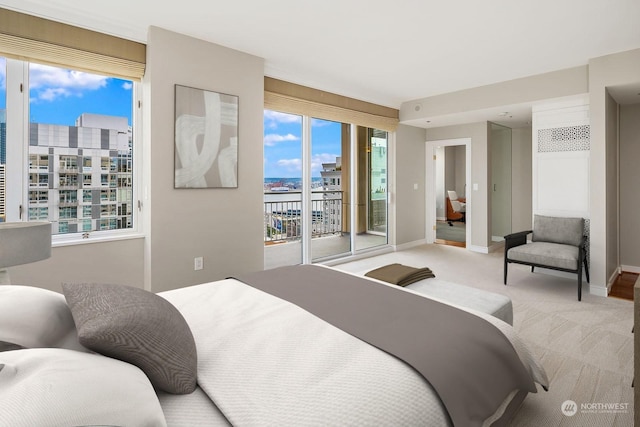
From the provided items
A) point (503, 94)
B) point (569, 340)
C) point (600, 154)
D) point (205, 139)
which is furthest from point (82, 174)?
point (600, 154)

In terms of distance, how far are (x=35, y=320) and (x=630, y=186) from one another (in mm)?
6212

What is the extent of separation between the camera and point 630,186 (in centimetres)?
462

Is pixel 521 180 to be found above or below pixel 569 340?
above

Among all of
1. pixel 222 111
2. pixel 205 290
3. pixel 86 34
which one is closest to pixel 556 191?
pixel 222 111

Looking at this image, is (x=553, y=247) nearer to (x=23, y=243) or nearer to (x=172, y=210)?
(x=172, y=210)

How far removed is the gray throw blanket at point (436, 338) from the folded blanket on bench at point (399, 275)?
0.44 metres

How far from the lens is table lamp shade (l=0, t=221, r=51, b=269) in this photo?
1512 mm

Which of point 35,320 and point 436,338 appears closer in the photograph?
point 35,320

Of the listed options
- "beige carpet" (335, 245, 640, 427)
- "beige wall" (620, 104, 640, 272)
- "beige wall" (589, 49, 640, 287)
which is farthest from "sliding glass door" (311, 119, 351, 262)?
"beige wall" (620, 104, 640, 272)

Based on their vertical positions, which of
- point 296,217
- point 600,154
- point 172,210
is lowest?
point 296,217

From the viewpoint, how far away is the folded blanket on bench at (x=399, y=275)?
8.30ft

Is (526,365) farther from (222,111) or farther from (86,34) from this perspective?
(86,34)

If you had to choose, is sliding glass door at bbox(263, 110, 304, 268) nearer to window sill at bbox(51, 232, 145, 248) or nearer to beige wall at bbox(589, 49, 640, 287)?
window sill at bbox(51, 232, 145, 248)

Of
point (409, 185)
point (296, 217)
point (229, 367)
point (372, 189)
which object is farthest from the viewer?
point (409, 185)
